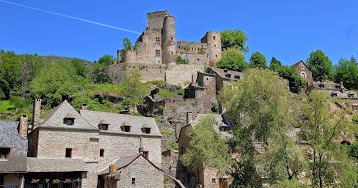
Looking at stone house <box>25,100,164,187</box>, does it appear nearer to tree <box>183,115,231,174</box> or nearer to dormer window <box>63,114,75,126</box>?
dormer window <box>63,114,75,126</box>

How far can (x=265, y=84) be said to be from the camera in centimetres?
2742

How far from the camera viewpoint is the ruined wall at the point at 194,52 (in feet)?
255

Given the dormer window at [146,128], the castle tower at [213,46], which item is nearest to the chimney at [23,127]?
the dormer window at [146,128]

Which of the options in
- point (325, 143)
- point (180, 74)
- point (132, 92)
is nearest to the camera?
point (325, 143)

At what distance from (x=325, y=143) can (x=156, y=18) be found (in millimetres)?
64189

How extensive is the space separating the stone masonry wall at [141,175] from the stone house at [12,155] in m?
7.62

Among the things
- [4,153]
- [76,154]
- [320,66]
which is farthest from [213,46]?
[4,153]

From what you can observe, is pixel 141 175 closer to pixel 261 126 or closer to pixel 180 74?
pixel 261 126

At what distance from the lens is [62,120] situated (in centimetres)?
3119

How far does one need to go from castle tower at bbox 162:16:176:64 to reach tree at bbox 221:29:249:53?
62.1ft

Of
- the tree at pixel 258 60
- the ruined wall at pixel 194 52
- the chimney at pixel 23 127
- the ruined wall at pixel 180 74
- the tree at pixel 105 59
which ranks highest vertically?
the tree at pixel 105 59

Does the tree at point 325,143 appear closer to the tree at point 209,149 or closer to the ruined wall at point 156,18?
the tree at point 209,149

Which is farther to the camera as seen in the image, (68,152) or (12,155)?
(68,152)

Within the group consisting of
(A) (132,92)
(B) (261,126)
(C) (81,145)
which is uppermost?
(A) (132,92)
